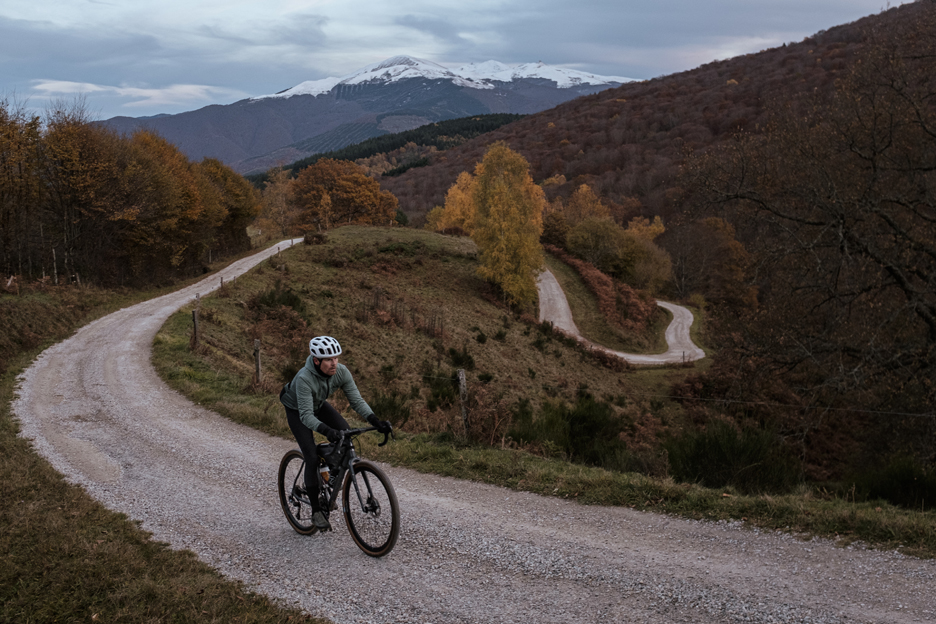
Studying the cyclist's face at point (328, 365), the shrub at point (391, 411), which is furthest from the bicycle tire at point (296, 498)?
the shrub at point (391, 411)

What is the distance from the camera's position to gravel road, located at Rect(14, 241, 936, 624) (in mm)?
4797

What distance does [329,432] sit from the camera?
18.7 feet

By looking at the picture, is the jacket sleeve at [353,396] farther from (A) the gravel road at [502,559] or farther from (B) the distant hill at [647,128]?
(B) the distant hill at [647,128]

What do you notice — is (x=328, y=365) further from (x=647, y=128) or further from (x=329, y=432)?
(x=647, y=128)

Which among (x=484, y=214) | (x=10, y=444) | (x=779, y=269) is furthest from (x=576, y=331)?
(x=10, y=444)

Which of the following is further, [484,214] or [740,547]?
[484,214]

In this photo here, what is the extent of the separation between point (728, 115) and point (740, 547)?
139 metres

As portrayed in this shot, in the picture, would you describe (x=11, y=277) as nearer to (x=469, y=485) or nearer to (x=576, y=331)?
(x=469, y=485)

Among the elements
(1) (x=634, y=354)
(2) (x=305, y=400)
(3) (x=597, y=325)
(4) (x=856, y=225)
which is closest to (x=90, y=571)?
(2) (x=305, y=400)

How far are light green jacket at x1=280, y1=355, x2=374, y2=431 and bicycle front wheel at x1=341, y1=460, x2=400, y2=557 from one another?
2.05 ft

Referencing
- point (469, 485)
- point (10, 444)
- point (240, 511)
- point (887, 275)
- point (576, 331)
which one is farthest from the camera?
point (576, 331)

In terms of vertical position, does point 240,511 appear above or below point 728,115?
below

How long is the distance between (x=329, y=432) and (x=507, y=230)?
40.6 m

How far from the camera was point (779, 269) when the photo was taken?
16359 mm
